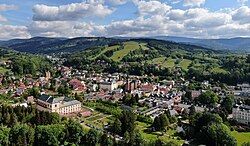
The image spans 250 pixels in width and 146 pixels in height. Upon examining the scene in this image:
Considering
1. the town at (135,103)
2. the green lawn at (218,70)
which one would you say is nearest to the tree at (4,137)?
the town at (135,103)

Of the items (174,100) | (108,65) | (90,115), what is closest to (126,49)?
(108,65)

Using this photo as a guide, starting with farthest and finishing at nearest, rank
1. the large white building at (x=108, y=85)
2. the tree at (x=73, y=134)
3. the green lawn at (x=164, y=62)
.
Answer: the green lawn at (x=164, y=62)
the large white building at (x=108, y=85)
the tree at (x=73, y=134)

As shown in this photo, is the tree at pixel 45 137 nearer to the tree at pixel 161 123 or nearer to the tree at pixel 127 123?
the tree at pixel 127 123

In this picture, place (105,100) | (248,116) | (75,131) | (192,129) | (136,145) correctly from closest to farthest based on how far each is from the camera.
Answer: (136,145) < (75,131) < (192,129) < (248,116) < (105,100)

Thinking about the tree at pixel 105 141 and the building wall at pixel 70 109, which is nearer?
the tree at pixel 105 141

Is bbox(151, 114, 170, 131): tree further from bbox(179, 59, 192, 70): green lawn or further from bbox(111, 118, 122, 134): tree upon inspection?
bbox(179, 59, 192, 70): green lawn

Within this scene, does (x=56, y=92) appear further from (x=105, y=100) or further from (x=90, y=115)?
(x=90, y=115)

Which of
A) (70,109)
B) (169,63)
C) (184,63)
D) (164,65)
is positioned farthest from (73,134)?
(184,63)
